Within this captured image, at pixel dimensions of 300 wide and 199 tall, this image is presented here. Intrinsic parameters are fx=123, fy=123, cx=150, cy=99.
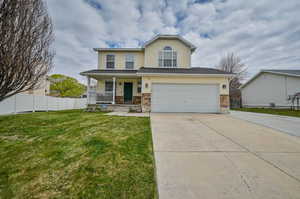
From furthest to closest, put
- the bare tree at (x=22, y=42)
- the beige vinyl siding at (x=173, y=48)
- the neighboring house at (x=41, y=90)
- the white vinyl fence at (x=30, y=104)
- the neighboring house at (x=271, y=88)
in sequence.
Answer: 1. the neighboring house at (x=271, y=88)
2. the beige vinyl siding at (x=173, y=48)
3. the white vinyl fence at (x=30, y=104)
4. the neighboring house at (x=41, y=90)
5. the bare tree at (x=22, y=42)

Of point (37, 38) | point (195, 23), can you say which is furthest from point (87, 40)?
point (195, 23)

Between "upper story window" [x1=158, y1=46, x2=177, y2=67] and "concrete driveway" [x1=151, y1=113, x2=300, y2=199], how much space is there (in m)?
9.46

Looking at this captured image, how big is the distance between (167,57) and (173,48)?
42.4 inches

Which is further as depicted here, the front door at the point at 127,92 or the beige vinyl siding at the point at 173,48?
the front door at the point at 127,92

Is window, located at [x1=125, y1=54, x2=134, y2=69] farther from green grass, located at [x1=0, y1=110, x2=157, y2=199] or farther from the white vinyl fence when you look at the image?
green grass, located at [x1=0, y1=110, x2=157, y2=199]

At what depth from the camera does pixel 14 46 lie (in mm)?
4879

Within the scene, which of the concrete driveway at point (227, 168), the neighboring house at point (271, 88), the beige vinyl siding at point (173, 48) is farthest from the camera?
the neighboring house at point (271, 88)

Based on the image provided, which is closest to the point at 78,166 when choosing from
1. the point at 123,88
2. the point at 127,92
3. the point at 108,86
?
→ the point at 127,92

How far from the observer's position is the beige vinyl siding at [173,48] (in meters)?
12.1

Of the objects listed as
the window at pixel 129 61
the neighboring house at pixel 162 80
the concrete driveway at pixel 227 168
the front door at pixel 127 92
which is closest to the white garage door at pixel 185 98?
the neighboring house at pixel 162 80

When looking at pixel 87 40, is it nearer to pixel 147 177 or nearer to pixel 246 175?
pixel 147 177

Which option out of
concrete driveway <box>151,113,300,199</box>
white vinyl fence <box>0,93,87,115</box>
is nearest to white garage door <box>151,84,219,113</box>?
concrete driveway <box>151,113,300,199</box>

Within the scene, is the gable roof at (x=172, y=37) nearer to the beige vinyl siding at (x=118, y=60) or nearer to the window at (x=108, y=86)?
the beige vinyl siding at (x=118, y=60)

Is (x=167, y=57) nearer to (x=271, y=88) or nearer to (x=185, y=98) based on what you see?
(x=185, y=98)
